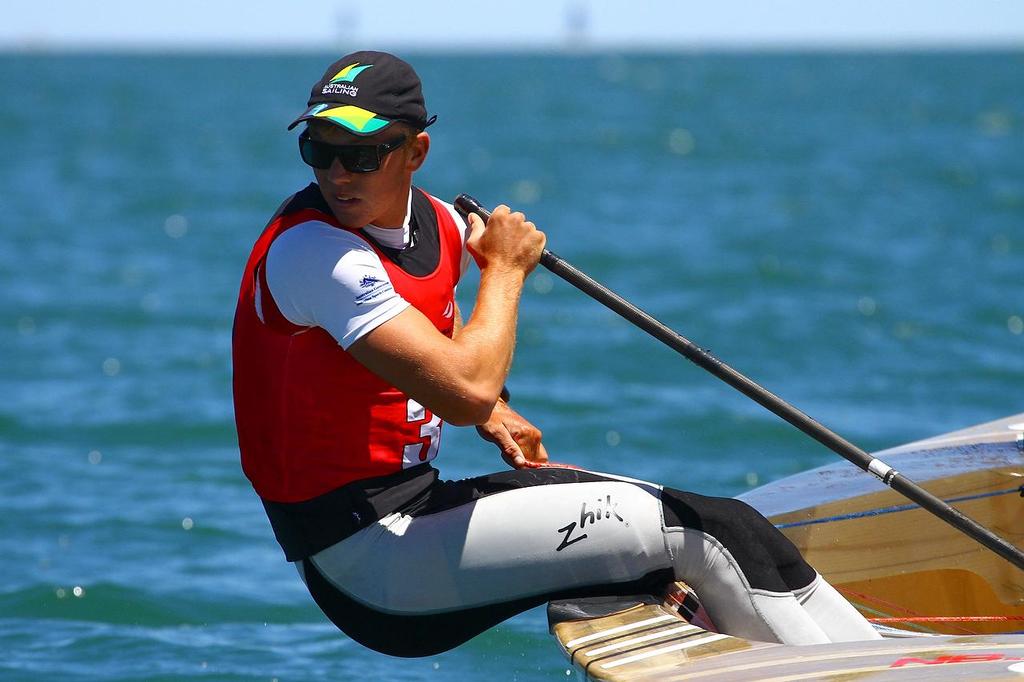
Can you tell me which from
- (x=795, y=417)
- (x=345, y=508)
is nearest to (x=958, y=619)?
(x=795, y=417)

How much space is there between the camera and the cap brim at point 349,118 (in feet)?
10.1

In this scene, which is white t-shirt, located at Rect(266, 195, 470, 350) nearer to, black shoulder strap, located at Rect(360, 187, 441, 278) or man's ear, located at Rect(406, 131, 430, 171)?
black shoulder strap, located at Rect(360, 187, 441, 278)

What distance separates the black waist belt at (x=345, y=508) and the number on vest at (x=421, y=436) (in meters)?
0.03

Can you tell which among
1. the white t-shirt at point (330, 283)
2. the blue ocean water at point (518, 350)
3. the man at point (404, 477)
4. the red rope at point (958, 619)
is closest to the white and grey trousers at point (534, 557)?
the man at point (404, 477)

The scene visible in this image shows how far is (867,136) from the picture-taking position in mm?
36844

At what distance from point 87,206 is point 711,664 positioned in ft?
67.5

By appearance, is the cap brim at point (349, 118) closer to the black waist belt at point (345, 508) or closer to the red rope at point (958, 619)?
the black waist belt at point (345, 508)

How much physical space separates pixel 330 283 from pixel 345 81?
473 millimetres

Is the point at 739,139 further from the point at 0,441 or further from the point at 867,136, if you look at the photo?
the point at 0,441

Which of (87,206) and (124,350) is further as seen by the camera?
(87,206)

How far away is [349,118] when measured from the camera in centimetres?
309

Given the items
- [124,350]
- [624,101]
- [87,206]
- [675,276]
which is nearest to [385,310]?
[124,350]

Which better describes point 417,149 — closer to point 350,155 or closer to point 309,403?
point 350,155

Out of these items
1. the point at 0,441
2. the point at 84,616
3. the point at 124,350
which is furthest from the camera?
the point at 124,350
